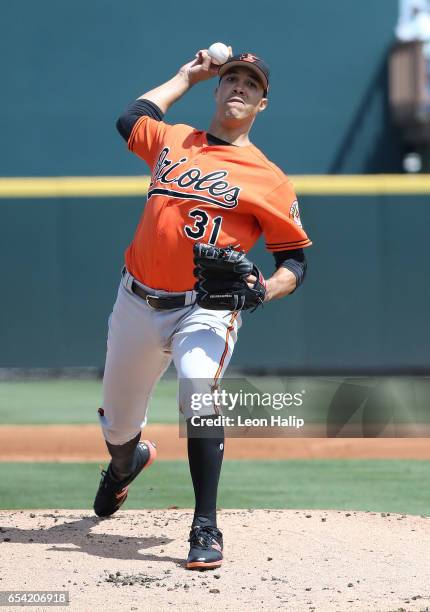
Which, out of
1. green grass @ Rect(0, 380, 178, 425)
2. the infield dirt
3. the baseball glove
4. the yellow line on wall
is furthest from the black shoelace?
the yellow line on wall

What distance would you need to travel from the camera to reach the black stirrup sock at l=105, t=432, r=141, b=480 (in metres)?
4.55

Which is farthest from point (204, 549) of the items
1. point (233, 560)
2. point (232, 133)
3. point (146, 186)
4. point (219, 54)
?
point (146, 186)

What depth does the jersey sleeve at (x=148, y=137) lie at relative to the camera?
14.4 ft

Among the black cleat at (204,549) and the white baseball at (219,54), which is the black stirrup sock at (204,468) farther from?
the white baseball at (219,54)

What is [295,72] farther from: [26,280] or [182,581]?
[182,581]

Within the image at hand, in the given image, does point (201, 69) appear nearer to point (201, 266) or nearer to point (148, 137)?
point (148, 137)

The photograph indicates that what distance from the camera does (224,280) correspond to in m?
3.88

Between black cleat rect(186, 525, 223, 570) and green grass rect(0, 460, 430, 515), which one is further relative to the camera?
green grass rect(0, 460, 430, 515)

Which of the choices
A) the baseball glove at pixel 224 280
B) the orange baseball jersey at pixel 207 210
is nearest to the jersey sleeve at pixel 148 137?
the orange baseball jersey at pixel 207 210

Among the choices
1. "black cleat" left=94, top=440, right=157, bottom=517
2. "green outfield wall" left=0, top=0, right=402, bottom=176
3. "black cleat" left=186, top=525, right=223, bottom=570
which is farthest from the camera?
"green outfield wall" left=0, top=0, right=402, bottom=176

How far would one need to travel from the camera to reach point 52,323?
33.1ft

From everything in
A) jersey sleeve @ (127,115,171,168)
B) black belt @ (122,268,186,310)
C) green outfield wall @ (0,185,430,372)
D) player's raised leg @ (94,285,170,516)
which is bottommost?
player's raised leg @ (94,285,170,516)

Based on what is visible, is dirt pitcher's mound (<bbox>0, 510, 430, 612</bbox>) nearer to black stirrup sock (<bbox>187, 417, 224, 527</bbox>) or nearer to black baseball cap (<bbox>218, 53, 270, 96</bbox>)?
black stirrup sock (<bbox>187, 417, 224, 527</bbox>)

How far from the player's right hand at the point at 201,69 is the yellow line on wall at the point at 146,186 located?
5449mm
